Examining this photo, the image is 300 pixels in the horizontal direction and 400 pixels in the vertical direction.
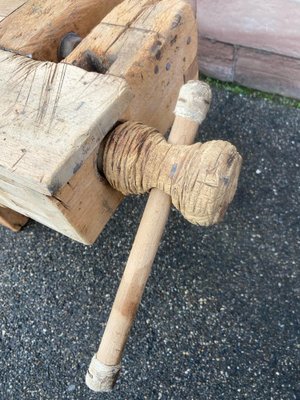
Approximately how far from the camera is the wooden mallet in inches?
32.3

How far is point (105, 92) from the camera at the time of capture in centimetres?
82

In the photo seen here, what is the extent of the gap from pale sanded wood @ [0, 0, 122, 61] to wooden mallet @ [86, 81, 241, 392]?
29 cm

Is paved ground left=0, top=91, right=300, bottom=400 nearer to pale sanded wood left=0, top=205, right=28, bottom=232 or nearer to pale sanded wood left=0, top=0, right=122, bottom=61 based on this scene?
pale sanded wood left=0, top=205, right=28, bottom=232

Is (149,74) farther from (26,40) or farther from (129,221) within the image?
(129,221)

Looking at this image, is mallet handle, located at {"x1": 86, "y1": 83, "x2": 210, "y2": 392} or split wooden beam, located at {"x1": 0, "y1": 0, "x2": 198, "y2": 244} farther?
mallet handle, located at {"x1": 86, "y1": 83, "x2": 210, "y2": 392}

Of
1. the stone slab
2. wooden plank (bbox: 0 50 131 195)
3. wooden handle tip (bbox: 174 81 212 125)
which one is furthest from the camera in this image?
the stone slab

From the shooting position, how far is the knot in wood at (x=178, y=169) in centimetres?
79

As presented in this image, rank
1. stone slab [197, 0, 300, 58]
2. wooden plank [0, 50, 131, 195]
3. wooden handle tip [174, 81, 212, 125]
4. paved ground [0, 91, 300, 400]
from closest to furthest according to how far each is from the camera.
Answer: wooden plank [0, 50, 131, 195]
wooden handle tip [174, 81, 212, 125]
paved ground [0, 91, 300, 400]
stone slab [197, 0, 300, 58]

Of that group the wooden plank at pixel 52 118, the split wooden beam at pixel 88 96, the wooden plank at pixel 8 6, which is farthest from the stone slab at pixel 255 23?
the wooden plank at pixel 52 118

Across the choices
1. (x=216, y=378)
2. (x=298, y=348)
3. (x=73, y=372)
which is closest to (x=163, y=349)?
(x=216, y=378)

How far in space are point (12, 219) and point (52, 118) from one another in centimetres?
85

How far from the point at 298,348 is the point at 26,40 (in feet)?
3.46

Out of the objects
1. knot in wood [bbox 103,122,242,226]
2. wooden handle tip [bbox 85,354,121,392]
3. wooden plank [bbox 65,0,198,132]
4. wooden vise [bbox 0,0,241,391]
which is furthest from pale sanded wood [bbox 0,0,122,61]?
wooden handle tip [bbox 85,354,121,392]

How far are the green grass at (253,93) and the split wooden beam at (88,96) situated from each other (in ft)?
2.53
